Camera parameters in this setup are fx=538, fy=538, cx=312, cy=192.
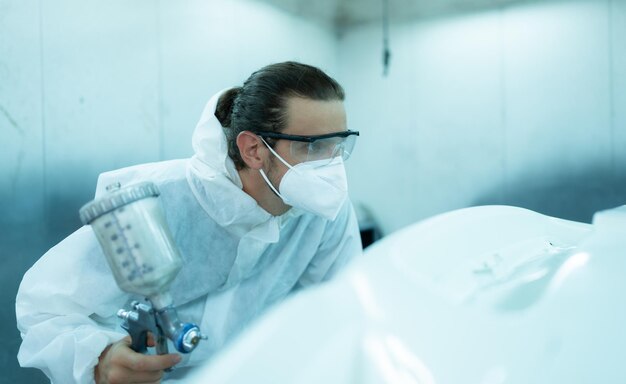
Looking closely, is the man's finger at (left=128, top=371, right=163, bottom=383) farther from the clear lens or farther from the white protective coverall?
the clear lens

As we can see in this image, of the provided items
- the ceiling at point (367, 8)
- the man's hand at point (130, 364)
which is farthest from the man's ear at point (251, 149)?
the ceiling at point (367, 8)

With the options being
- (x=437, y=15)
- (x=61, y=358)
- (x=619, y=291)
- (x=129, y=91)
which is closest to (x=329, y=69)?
(x=437, y=15)

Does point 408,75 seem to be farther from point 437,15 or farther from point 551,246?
point 551,246

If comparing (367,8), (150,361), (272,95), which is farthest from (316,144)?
(367,8)

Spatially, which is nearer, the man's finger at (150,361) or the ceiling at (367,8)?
the man's finger at (150,361)

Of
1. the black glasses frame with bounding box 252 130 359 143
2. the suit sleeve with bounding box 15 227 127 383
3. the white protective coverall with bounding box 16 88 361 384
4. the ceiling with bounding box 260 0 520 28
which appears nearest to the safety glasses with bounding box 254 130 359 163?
the black glasses frame with bounding box 252 130 359 143

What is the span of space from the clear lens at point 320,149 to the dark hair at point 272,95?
62 millimetres

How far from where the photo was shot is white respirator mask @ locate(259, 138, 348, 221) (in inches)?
50.6

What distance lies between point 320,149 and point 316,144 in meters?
0.02

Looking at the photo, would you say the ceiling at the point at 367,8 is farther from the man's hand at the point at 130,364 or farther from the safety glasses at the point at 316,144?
the man's hand at the point at 130,364

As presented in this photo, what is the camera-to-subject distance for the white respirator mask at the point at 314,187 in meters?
1.29

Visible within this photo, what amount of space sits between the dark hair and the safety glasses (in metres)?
0.03

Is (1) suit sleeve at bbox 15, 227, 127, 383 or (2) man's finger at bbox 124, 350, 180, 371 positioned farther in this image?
(1) suit sleeve at bbox 15, 227, 127, 383

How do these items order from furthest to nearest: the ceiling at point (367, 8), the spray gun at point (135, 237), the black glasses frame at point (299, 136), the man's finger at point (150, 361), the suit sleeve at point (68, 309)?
the ceiling at point (367, 8) < the black glasses frame at point (299, 136) < the suit sleeve at point (68, 309) < the man's finger at point (150, 361) < the spray gun at point (135, 237)
